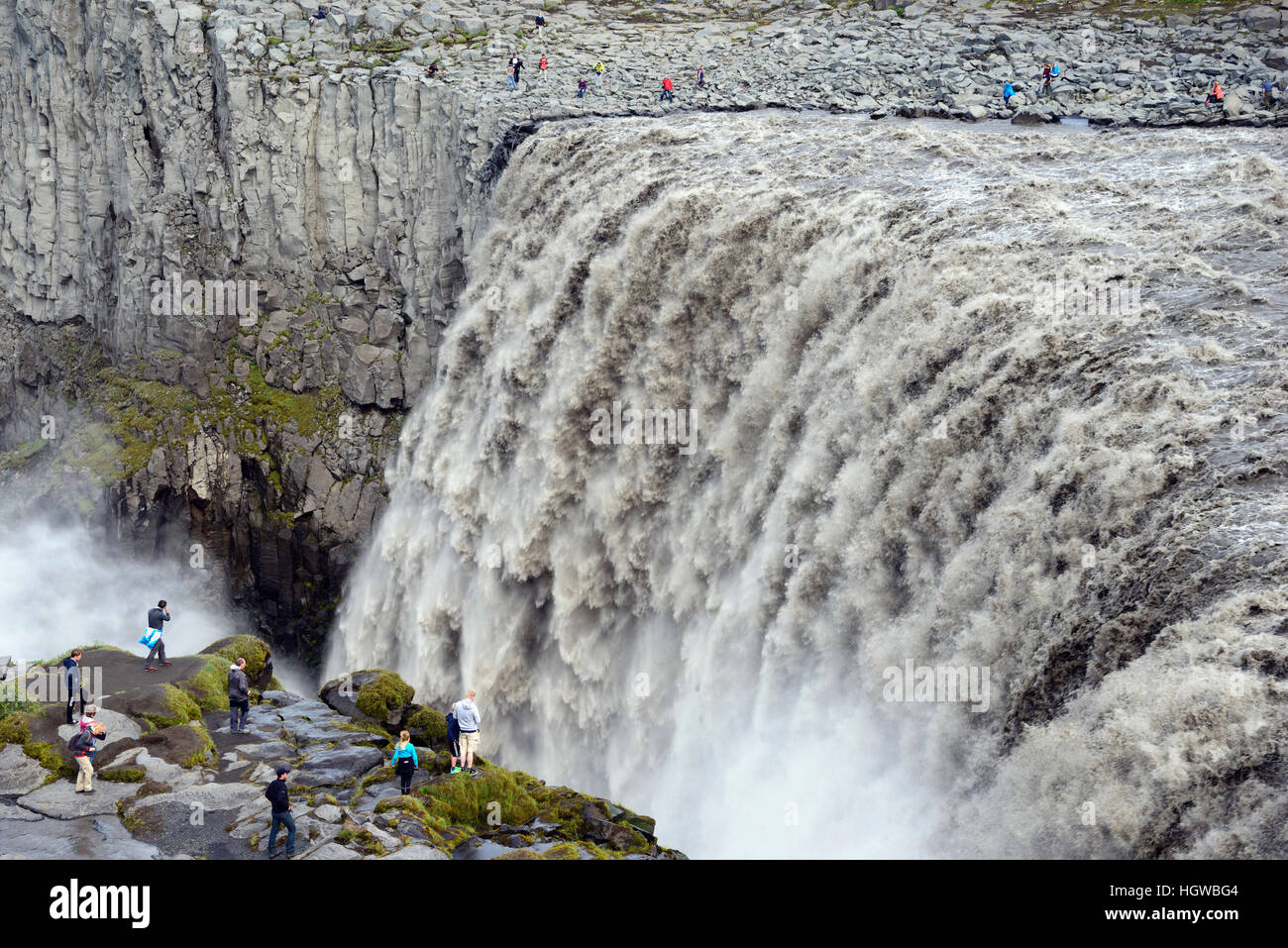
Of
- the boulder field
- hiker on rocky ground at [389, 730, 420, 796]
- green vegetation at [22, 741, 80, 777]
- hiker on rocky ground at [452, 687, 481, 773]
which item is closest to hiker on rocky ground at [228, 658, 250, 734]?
the boulder field

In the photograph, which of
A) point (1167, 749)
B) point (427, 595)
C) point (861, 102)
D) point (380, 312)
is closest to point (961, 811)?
point (1167, 749)

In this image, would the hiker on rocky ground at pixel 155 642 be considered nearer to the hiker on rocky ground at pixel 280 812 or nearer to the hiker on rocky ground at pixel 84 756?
the hiker on rocky ground at pixel 84 756

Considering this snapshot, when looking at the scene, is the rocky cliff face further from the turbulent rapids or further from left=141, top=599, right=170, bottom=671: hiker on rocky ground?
left=141, top=599, right=170, bottom=671: hiker on rocky ground

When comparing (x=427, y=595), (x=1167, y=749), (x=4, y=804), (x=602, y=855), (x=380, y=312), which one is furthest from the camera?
(x=380, y=312)

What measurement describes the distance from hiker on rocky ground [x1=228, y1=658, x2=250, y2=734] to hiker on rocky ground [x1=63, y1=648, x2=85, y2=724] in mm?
2905

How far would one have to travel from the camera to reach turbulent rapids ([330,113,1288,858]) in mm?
13266

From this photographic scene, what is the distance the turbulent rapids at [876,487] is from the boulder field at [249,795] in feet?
12.2

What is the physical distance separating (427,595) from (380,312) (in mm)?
18496

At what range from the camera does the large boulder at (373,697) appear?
27516mm

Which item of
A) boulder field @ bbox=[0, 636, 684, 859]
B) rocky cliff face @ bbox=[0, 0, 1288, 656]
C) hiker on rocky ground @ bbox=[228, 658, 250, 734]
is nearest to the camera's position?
boulder field @ bbox=[0, 636, 684, 859]

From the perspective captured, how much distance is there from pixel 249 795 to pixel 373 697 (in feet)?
21.0

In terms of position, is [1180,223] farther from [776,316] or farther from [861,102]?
[861,102]

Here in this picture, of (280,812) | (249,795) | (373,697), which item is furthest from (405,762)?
(373,697)

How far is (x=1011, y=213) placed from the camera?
2333cm
